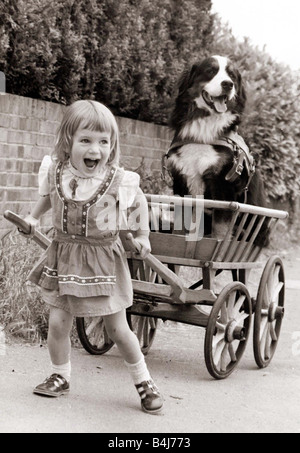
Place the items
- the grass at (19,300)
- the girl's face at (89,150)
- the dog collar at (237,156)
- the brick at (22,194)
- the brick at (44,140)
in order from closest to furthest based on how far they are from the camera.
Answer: the girl's face at (89,150), the dog collar at (237,156), the grass at (19,300), the brick at (22,194), the brick at (44,140)

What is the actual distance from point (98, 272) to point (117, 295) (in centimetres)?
18

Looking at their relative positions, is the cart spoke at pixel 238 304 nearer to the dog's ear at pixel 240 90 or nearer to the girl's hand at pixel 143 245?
the girl's hand at pixel 143 245

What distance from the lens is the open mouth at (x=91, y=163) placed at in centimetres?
408

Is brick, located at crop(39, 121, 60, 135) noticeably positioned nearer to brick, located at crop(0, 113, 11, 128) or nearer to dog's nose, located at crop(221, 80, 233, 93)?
brick, located at crop(0, 113, 11, 128)

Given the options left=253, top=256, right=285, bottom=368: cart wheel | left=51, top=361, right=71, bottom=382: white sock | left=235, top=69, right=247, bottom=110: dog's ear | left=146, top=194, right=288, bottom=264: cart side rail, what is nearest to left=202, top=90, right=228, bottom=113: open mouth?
left=235, top=69, right=247, bottom=110: dog's ear

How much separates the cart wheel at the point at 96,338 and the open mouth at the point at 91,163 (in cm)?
141

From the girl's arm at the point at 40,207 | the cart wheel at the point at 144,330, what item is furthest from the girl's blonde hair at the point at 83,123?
the cart wheel at the point at 144,330

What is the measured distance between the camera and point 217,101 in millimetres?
5457

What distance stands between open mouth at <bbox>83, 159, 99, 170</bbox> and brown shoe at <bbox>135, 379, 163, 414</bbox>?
114 centimetres
